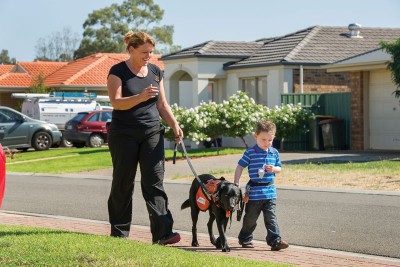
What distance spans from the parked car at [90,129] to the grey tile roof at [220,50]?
3.35m

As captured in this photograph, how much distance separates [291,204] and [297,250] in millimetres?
4167

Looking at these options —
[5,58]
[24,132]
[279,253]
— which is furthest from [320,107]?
[5,58]

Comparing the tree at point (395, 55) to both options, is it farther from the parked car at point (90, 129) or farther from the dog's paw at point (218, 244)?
the dog's paw at point (218, 244)

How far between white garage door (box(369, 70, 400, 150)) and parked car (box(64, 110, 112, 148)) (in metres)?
11.1

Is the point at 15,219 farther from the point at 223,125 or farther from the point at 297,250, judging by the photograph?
the point at 223,125

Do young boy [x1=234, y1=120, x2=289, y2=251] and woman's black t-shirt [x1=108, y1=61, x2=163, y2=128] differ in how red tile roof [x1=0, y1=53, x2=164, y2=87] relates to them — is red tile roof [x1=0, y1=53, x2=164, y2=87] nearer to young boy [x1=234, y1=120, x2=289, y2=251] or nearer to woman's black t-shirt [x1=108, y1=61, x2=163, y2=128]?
young boy [x1=234, y1=120, x2=289, y2=251]

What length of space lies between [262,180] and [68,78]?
42150 millimetres

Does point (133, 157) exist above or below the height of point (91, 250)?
→ above

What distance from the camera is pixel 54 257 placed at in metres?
7.35

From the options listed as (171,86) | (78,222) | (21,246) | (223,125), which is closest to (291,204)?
(78,222)

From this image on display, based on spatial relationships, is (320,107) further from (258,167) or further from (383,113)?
(258,167)

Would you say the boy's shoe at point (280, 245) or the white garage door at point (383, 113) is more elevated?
the white garage door at point (383, 113)

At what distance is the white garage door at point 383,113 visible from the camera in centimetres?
2592

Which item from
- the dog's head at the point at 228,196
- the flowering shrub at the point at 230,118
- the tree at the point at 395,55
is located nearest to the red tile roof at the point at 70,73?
the flowering shrub at the point at 230,118
